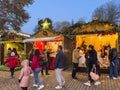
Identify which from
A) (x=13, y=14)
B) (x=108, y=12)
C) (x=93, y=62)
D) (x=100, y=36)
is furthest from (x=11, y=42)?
(x=108, y=12)

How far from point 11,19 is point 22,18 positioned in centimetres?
92

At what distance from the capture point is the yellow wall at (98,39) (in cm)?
1639

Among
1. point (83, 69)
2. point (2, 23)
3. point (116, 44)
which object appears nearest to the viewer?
point (116, 44)

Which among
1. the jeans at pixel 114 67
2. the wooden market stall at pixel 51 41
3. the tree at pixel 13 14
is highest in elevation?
the tree at pixel 13 14

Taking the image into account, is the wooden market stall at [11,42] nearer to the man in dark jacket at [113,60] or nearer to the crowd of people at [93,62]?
the crowd of people at [93,62]

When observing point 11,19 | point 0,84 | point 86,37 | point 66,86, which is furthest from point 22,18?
point 66,86

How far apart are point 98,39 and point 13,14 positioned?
766cm

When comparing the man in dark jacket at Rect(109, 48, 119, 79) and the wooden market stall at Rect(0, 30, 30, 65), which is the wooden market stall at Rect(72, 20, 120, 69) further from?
the wooden market stall at Rect(0, 30, 30, 65)

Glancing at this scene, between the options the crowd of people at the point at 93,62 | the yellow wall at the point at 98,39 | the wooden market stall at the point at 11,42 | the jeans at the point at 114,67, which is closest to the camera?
the crowd of people at the point at 93,62

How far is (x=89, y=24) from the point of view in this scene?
658 inches

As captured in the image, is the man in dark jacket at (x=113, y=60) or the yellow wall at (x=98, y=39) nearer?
the man in dark jacket at (x=113, y=60)

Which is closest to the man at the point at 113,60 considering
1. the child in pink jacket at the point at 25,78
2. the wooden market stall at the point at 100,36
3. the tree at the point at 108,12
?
the wooden market stall at the point at 100,36

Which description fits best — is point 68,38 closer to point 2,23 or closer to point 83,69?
point 83,69

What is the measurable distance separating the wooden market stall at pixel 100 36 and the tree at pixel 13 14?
19.8ft
